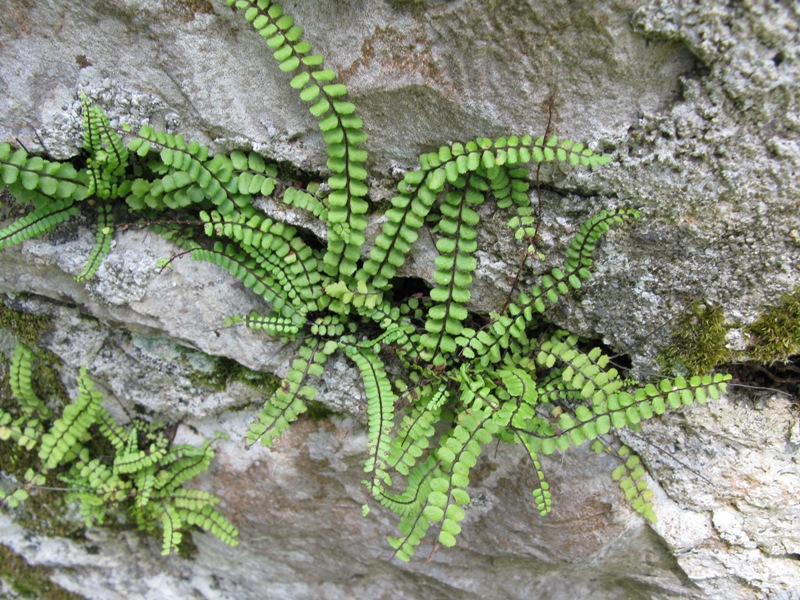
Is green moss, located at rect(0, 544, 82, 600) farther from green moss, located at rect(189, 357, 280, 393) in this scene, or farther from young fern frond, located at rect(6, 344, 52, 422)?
green moss, located at rect(189, 357, 280, 393)

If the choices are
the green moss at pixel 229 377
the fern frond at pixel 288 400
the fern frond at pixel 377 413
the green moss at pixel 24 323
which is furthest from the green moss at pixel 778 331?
the green moss at pixel 24 323

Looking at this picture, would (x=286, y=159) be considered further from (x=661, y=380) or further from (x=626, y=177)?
(x=661, y=380)

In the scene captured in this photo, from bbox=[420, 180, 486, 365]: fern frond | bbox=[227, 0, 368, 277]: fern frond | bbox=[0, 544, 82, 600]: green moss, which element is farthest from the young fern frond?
bbox=[420, 180, 486, 365]: fern frond

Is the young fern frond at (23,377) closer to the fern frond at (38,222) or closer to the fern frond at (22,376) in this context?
the fern frond at (22,376)

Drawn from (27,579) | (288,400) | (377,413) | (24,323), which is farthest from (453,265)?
(27,579)

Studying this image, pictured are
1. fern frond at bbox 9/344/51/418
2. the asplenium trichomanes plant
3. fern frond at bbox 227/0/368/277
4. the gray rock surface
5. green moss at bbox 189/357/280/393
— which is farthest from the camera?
fern frond at bbox 9/344/51/418

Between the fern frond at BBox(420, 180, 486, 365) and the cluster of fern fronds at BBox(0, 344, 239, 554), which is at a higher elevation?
the fern frond at BBox(420, 180, 486, 365)
